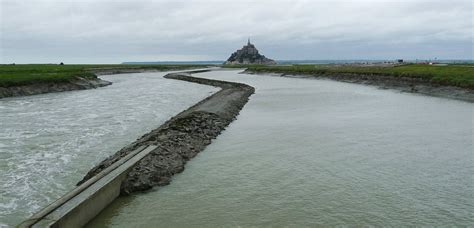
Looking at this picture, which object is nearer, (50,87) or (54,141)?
(54,141)


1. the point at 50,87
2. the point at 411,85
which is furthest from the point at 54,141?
the point at 411,85

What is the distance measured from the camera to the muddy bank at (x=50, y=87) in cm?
4425

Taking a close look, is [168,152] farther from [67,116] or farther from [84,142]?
[67,116]

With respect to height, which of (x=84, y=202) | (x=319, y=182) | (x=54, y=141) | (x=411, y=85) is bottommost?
(x=319, y=182)

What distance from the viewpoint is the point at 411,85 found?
5088 centimetres

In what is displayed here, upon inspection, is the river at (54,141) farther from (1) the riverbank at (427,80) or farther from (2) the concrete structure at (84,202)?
(1) the riverbank at (427,80)

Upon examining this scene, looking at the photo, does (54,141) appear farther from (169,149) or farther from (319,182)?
(319,182)

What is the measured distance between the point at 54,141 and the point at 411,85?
1798 inches

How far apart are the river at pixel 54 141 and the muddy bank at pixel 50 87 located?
809cm

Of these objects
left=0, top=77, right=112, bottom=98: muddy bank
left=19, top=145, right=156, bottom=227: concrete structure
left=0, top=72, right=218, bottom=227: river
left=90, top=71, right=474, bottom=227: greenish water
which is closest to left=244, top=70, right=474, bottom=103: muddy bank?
left=90, top=71, right=474, bottom=227: greenish water

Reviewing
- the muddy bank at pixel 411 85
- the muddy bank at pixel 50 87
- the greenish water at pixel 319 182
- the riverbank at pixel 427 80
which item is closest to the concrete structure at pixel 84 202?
the greenish water at pixel 319 182

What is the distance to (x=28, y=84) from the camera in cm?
4762

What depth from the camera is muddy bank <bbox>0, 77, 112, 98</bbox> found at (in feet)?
145

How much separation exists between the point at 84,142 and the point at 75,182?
6.64 metres
